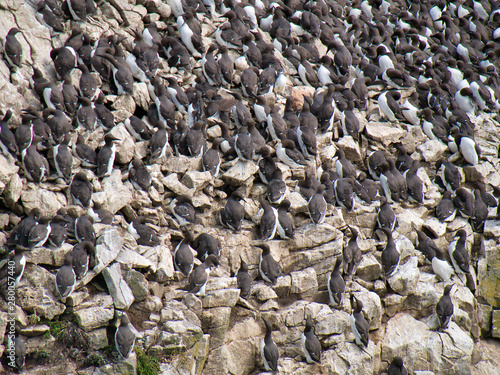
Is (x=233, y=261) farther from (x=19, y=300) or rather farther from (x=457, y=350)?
(x=457, y=350)

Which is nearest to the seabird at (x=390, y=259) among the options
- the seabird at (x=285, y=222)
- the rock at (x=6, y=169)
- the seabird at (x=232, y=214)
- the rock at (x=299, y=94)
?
the seabird at (x=285, y=222)

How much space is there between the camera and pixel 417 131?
14.8 metres

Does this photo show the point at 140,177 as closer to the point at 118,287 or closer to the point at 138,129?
the point at 138,129

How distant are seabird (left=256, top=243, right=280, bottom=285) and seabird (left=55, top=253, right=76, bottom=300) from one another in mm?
3518

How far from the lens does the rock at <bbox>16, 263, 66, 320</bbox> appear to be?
831cm

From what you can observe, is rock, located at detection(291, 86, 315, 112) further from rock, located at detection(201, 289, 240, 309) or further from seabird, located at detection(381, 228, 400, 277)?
rock, located at detection(201, 289, 240, 309)

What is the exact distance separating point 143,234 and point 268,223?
2.46m

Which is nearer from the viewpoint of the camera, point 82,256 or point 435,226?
point 82,256

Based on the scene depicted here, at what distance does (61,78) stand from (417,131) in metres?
9.54

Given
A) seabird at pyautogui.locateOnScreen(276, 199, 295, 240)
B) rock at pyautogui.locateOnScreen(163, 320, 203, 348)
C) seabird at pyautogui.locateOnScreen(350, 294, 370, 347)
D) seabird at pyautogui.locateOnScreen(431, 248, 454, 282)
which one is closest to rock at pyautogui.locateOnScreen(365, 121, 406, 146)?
seabird at pyautogui.locateOnScreen(431, 248, 454, 282)

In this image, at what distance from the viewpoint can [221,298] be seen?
367 inches

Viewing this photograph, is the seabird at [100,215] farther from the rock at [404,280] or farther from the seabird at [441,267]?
the seabird at [441,267]

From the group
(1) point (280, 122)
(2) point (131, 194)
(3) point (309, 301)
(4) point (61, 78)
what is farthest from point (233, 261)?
(4) point (61, 78)

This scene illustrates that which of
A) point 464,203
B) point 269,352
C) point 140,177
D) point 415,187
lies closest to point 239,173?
point 140,177
